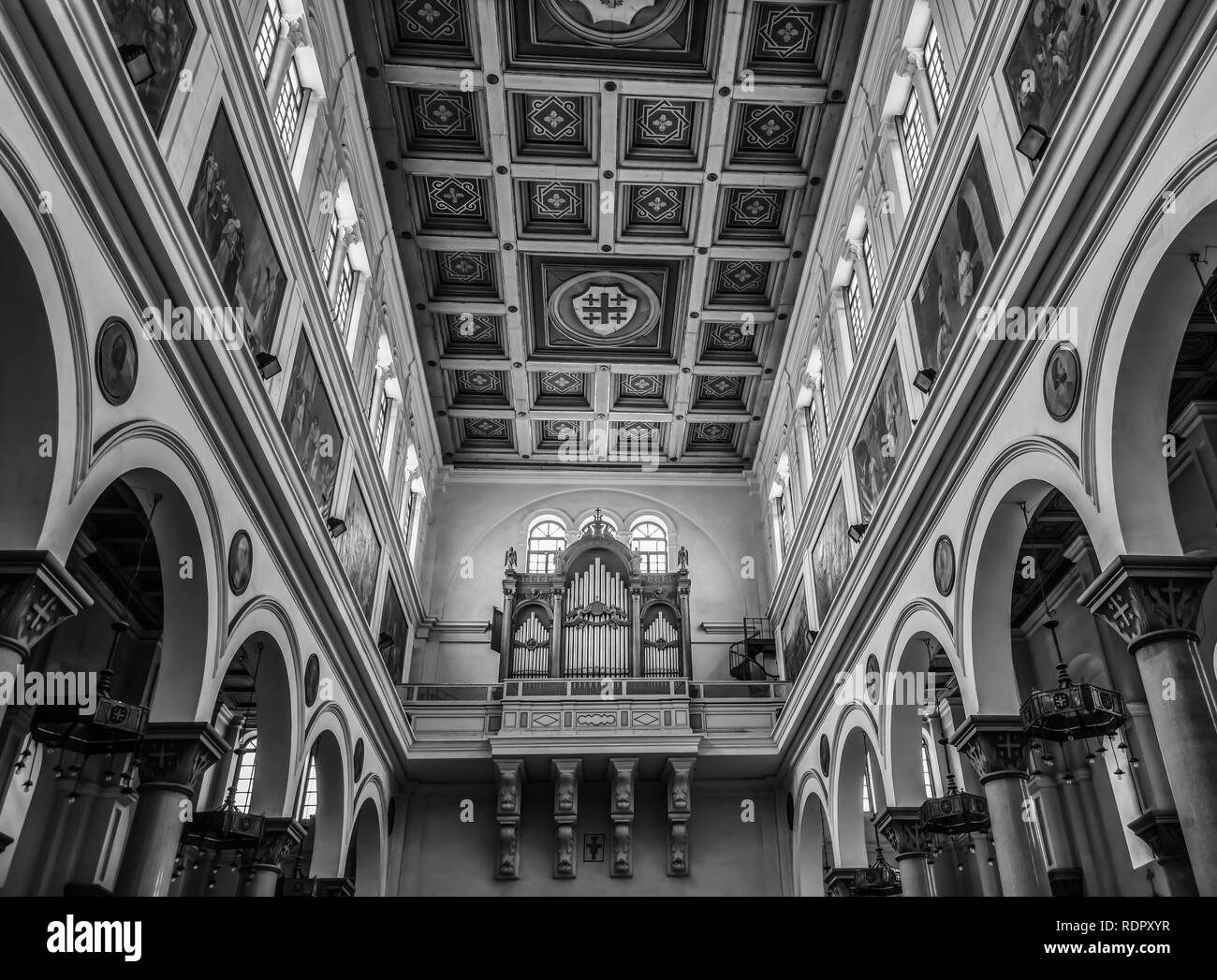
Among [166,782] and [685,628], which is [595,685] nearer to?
[685,628]

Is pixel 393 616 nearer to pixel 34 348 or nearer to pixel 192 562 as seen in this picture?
pixel 192 562

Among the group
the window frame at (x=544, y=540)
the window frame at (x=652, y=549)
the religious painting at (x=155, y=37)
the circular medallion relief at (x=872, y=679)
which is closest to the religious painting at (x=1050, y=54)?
the circular medallion relief at (x=872, y=679)

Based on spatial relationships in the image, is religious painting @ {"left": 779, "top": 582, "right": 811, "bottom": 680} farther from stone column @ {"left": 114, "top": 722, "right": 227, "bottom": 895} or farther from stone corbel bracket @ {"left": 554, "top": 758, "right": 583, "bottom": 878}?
stone column @ {"left": 114, "top": 722, "right": 227, "bottom": 895}

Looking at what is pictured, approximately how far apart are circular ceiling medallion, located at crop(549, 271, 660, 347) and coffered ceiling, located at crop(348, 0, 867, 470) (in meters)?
0.04

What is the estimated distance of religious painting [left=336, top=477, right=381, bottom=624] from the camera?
16.3 meters

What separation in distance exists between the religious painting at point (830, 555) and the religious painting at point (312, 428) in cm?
776

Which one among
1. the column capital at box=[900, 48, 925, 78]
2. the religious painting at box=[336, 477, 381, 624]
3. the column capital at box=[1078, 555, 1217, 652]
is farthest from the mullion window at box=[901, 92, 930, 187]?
the religious painting at box=[336, 477, 381, 624]

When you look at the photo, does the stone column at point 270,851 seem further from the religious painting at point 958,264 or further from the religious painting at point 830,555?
the religious painting at point 958,264

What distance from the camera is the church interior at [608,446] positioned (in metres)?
8.12

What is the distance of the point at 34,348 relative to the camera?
7641mm

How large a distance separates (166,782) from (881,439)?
9863mm
